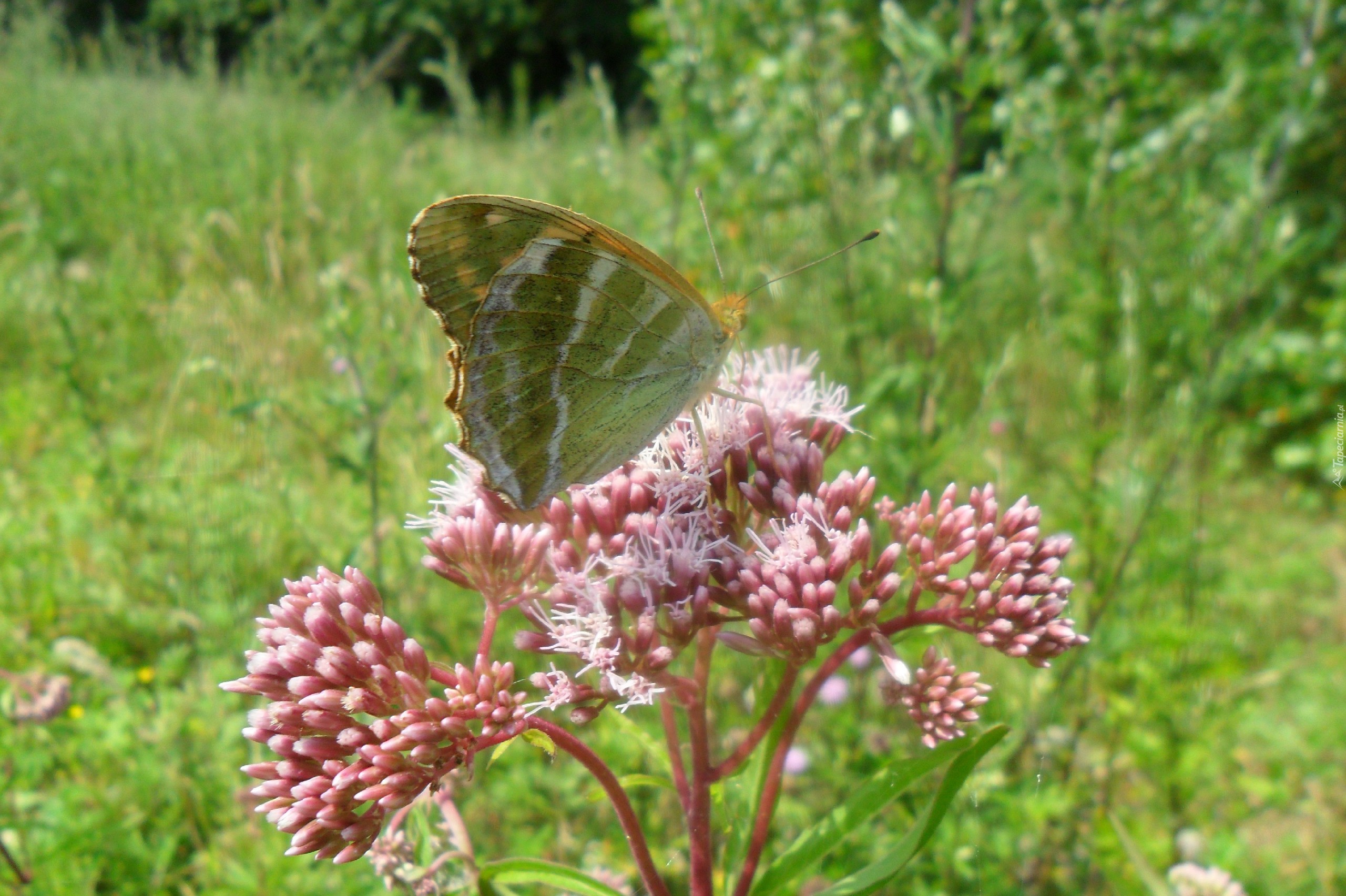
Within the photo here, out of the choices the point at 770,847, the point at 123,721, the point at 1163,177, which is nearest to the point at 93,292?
the point at 123,721

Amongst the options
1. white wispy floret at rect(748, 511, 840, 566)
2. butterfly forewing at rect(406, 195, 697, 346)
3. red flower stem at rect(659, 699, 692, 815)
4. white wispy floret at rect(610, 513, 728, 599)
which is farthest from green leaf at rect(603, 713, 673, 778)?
butterfly forewing at rect(406, 195, 697, 346)

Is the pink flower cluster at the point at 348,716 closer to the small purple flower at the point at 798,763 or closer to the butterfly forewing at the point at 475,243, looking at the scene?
the butterfly forewing at the point at 475,243

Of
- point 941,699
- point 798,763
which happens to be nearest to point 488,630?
point 941,699

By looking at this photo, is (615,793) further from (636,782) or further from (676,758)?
(676,758)

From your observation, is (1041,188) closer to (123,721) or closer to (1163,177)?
(1163,177)

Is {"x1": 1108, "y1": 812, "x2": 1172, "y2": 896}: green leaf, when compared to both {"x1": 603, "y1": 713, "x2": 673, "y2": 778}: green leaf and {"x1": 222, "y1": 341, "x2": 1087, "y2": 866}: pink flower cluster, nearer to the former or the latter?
{"x1": 222, "y1": 341, "x2": 1087, "y2": 866}: pink flower cluster

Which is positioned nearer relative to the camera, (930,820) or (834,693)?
(930,820)

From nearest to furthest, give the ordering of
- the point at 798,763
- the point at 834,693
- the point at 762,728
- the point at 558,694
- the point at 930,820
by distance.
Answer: the point at 930,820, the point at 558,694, the point at 762,728, the point at 798,763, the point at 834,693
